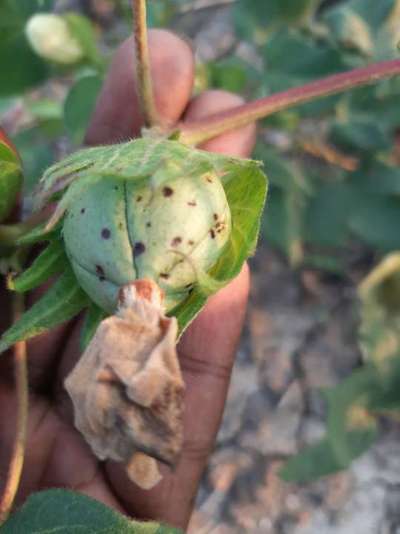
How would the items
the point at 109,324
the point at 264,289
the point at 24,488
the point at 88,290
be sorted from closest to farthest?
1. the point at 109,324
2. the point at 88,290
3. the point at 24,488
4. the point at 264,289

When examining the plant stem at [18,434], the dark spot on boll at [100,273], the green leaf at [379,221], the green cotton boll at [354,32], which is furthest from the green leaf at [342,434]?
the dark spot on boll at [100,273]

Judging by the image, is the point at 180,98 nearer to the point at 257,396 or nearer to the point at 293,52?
the point at 293,52

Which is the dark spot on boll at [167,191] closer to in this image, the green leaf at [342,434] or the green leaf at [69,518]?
the green leaf at [69,518]

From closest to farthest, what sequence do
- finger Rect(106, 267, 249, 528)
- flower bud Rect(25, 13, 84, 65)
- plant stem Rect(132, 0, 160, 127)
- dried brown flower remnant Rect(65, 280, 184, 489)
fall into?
1. dried brown flower remnant Rect(65, 280, 184, 489)
2. plant stem Rect(132, 0, 160, 127)
3. finger Rect(106, 267, 249, 528)
4. flower bud Rect(25, 13, 84, 65)

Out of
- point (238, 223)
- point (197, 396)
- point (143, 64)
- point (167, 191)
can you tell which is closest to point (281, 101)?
point (143, 64)

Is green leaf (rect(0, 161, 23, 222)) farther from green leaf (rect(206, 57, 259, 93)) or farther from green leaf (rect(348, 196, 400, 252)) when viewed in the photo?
green leaf (rect(348, 196, 400, 252))

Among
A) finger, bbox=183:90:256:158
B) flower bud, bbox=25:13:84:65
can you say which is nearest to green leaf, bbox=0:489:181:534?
finger, bbox=183:90:256:158

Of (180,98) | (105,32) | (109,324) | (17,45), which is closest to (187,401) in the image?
(180,98)
